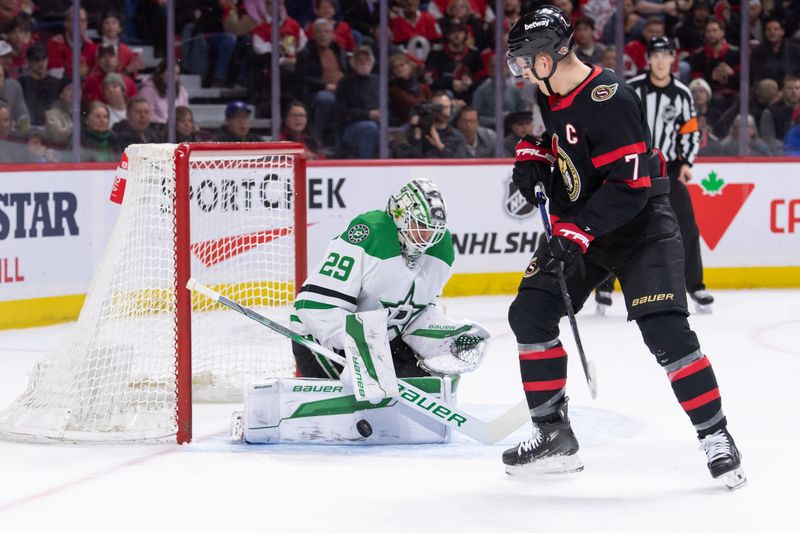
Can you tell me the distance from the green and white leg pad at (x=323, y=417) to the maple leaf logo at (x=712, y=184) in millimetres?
4133

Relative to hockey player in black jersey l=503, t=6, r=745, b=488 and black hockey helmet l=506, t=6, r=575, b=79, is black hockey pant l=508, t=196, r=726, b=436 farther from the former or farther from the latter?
black hockey helmet l=506, t=6, r=575, b=79

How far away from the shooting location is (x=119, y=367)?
3.69 meters

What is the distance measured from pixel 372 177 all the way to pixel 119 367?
10.6 ft

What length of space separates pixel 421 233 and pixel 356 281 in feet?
0.68

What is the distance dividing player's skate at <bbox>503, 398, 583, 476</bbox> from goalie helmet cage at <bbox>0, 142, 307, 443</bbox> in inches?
34.7

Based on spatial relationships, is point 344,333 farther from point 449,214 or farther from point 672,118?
point 449,214

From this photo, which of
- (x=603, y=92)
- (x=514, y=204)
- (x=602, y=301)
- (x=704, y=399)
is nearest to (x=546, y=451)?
(x=704, y=399)

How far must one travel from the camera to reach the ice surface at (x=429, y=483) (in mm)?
2760

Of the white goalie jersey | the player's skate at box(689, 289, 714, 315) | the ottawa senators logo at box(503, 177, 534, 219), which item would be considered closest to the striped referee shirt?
the player's skate at box(689, 289, 714, 315)

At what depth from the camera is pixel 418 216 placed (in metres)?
3.41

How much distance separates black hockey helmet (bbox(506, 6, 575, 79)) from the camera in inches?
117

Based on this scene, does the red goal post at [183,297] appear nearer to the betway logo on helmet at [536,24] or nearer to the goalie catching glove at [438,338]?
the goalie catching glove at [438,338]

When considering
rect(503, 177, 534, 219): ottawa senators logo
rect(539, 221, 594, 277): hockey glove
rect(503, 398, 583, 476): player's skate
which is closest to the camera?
rect(539, 221, 594, 277): hockey glove

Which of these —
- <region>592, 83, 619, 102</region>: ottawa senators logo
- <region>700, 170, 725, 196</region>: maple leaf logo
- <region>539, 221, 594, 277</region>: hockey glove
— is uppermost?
<region>592, 83, 619, 102</region>: ottawa senators logo
